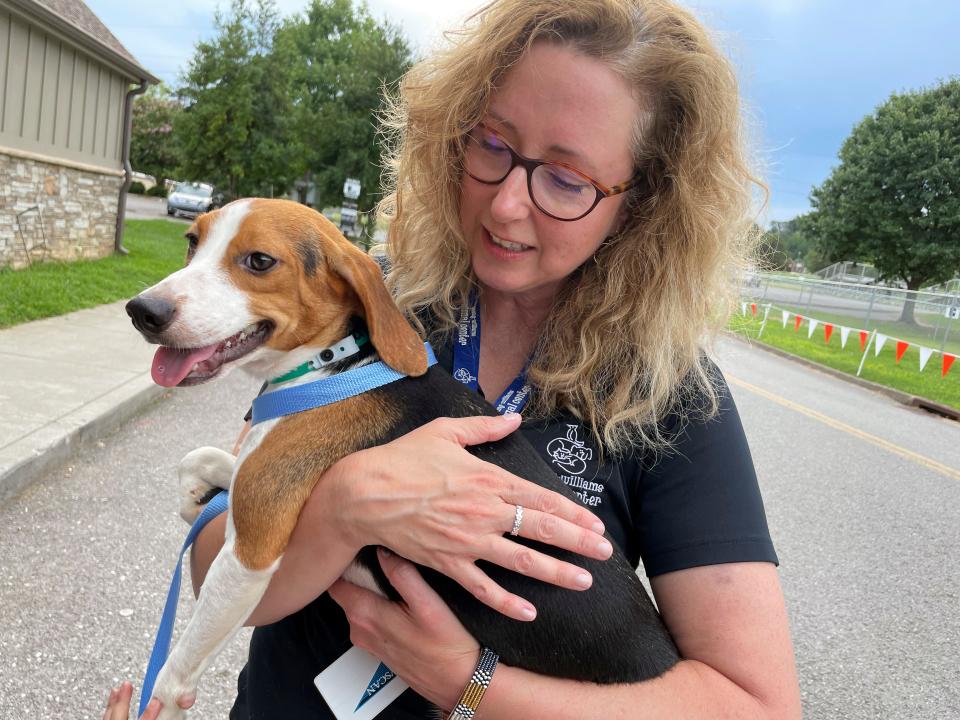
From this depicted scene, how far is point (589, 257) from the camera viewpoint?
211cm

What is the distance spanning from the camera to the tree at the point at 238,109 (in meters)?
26.5

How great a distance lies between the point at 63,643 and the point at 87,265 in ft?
43.2

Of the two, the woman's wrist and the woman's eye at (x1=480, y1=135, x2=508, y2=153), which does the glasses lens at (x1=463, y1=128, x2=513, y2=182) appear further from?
the woman's wrist

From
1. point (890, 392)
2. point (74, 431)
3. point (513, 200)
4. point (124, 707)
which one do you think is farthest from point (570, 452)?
point (890, 392)

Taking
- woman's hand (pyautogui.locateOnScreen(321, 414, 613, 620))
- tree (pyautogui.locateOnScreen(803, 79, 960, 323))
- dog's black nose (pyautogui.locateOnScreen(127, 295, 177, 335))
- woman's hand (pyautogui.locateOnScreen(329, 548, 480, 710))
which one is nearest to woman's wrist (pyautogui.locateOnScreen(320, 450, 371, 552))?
woman's hand (pyautogui.locateOnScreen(321, 414, 613, 620))

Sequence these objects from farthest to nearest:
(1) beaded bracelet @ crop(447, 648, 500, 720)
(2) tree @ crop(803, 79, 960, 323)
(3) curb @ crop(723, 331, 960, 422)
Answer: (2) tree @ crop(803, 79, 960, 323), (3) curb @ crop(723, 331, 960, 422), (1) beaded bracelet @ crop(447, 648, 500, 720)

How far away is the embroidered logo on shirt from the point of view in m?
1.83

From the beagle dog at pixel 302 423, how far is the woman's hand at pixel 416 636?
82 mm

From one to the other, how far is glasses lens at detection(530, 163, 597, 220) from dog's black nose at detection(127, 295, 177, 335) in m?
1.02

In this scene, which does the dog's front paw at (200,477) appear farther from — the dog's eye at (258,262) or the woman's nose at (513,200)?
the woman's nose at (513,200)

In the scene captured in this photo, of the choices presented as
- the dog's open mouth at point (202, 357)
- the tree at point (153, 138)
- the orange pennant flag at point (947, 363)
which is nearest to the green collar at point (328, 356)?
the dog's open mouth at point (202, 357)

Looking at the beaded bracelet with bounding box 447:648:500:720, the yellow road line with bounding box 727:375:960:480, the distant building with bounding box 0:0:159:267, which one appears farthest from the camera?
the distant building with bounding box 0:0:159:267

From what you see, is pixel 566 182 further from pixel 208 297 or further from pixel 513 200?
pixel 208 297

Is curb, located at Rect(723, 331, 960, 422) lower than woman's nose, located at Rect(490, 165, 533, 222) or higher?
lower
